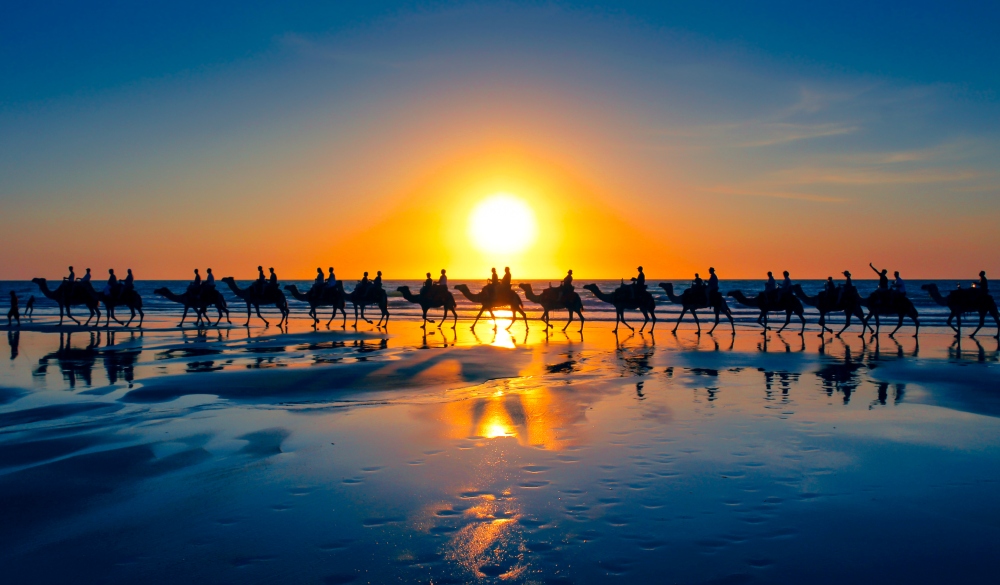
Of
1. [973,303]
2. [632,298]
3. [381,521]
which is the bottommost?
[381,521]

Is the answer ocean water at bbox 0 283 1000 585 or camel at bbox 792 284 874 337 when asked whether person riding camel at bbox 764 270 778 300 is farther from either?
ocean water at bbox 0 283 1000 585

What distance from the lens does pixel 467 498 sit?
5594 mm

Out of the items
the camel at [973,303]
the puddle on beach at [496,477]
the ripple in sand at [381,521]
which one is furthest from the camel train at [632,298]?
the ripple in sand at [381,521]

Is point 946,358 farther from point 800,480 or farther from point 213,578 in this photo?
point 213,578

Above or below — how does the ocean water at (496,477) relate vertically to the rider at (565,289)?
below

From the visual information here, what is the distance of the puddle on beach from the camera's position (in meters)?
4.41

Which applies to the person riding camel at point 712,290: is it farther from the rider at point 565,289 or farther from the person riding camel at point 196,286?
the person riding camel at point 196,286

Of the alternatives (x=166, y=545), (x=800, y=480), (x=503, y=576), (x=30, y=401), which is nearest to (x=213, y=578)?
(x=166, y=545)

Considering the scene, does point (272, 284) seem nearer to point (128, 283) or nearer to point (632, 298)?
point (128, 283)

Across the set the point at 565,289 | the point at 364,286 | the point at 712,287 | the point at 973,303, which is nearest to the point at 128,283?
the point at 364,286

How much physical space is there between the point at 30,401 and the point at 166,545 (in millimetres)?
7419

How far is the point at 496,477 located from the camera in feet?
20.4

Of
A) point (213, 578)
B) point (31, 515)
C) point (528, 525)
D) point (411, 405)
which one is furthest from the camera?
point (411, 405)

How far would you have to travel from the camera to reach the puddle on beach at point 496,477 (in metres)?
4.41
